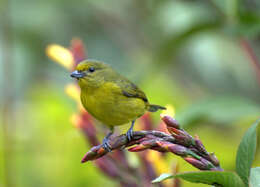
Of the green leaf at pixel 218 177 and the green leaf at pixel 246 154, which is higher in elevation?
the green leaf at pixel 246 154

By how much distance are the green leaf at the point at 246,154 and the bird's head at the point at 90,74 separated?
1923 millimetres

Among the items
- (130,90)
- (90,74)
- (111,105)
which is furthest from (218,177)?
(90,74)

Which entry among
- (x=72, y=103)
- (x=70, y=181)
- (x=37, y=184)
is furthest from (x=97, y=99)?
(x=37, y=184)

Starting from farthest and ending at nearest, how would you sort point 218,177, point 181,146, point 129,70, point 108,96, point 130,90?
point 129,70 < point 130,90 < point 108,96 < point 181,146 < point 218,177

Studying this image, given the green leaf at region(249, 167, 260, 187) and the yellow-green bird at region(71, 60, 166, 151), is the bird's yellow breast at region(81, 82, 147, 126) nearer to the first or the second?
the yellow-green bird at region(71, 60, 166, 151)

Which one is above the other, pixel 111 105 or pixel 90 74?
pixel 90 74

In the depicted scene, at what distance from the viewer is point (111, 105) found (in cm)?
305

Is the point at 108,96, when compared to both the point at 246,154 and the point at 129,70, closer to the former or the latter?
the point at 246,154

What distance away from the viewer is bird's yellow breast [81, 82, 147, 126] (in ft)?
9.73

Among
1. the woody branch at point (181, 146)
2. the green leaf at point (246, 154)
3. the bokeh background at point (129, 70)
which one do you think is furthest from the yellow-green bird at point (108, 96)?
the green leaf at point (246, 154)

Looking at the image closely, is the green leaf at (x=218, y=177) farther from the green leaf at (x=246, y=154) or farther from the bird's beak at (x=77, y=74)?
the bird's beak at (x=77, y=74)

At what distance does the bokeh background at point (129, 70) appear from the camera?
3.16 m

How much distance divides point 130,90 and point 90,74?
36 centimetres

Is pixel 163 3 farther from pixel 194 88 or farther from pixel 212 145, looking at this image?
pixel 194 88
